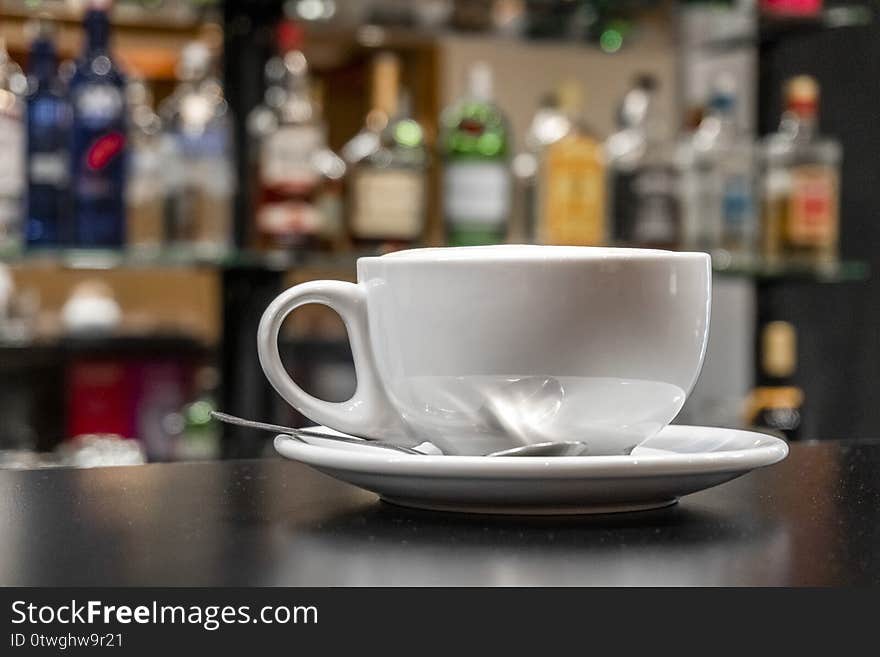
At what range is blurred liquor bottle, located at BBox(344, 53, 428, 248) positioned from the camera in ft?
6.18

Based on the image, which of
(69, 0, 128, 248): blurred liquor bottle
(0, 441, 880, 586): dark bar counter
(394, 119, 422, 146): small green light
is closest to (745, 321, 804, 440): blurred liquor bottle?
(394, 119, 422, 146): small green light

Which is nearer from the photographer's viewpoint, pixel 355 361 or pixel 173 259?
pixel 355 361

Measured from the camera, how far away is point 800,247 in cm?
210

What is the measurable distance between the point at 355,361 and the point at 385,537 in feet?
0.48

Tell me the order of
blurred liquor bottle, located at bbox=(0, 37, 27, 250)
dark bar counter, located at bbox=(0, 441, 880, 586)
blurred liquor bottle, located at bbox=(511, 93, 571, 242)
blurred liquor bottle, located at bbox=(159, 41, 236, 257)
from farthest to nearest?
blurred liquor bottle, located at bbox=(511, 93, 571, 242)
blurred liquor bottle, located at bbox=(159, 41, 236, 257)
blurred liquor bottle, located at bbox=(0, 37, 27, 250)
dark bar counter, located at bbox=(0, 441, 880, 586)

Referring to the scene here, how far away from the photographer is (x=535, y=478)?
38 centimetres

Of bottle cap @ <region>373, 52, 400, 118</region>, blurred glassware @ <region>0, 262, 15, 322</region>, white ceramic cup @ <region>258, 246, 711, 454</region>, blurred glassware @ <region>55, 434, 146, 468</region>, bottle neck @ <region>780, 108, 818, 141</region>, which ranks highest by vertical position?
bottle cap @ <region>373, 52, 400, 118</region>

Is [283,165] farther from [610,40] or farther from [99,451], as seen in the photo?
[610,40]

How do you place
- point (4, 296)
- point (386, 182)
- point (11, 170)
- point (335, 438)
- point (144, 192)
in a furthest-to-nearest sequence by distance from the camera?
1. point (4, 296)
2. point (386, 182)
3. point (144, 192)
4. point (11, 170)
5. point (335, 438)

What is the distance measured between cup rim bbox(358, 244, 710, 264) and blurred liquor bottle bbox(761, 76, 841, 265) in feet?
5.54

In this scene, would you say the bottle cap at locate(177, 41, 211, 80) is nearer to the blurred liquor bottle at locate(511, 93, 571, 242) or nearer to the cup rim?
the blurred liquor bottle at locate(511, 93, 571, 242)

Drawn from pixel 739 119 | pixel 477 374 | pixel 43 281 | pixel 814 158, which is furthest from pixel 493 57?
pixel 477 374

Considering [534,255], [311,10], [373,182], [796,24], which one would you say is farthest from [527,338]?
[796,24]

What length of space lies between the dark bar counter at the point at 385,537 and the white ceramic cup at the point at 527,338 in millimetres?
40
